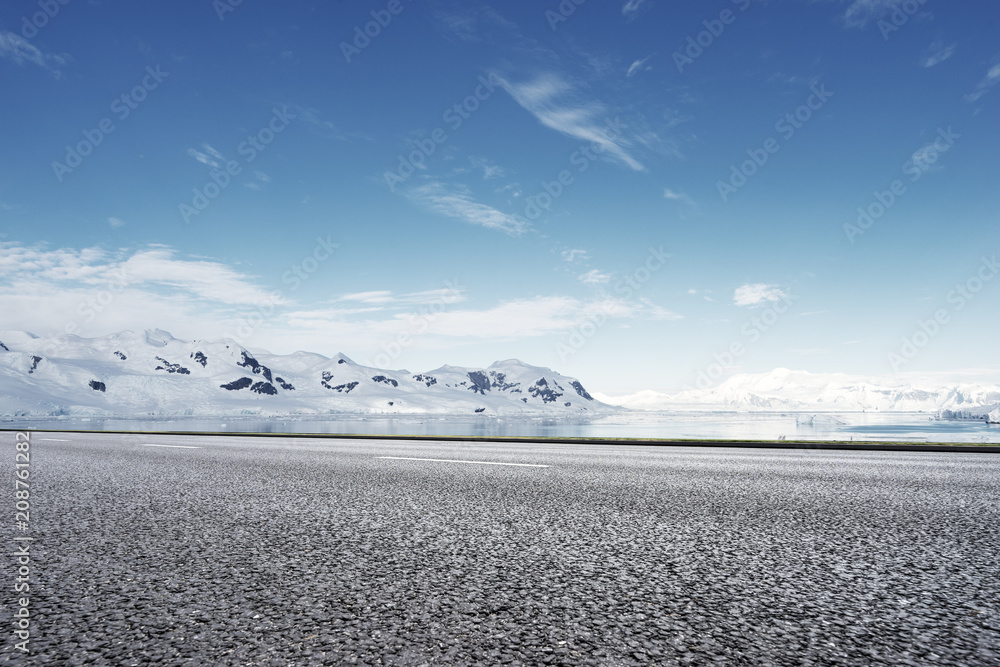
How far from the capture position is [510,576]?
10.5 ft

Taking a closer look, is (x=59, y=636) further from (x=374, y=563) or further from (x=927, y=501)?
(x=927, y=501)

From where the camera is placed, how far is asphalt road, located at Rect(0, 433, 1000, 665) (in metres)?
2.26

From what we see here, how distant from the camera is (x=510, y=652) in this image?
7.23 feet

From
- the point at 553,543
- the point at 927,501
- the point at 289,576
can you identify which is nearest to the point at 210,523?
the point at 289,576

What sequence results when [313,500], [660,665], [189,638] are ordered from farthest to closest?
[313,500], [189,638], [660,665]

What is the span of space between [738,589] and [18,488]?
825 cm

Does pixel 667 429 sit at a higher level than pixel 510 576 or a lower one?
higher

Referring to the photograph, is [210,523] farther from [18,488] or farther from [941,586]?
[941,586]

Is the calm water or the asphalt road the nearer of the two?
the asphalt road

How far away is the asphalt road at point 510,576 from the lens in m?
2.26

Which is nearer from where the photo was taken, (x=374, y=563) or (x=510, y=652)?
(x=510, y=652)

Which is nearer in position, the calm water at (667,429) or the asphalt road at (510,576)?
the asphalt road at (510,576)

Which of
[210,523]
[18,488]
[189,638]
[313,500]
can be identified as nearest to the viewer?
[189,638]

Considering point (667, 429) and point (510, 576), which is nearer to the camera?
point (510, 576)
